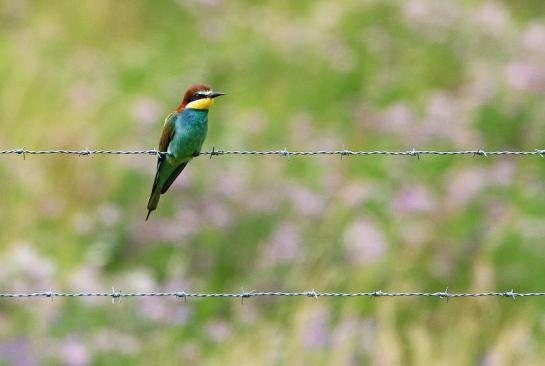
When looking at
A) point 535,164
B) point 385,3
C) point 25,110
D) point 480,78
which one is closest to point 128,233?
point 25,110

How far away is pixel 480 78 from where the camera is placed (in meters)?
9.94

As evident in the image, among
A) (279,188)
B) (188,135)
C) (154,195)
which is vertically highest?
(188,135)

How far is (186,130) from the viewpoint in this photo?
4.71 m

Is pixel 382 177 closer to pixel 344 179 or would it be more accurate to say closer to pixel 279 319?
pixel 344 179

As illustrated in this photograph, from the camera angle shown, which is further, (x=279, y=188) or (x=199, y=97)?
(x=279, y=188)

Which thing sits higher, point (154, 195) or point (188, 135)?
point (188, 135)

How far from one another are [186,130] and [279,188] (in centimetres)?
339

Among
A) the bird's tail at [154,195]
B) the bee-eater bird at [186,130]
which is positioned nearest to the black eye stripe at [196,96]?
the bee-eater bird at [186,130]

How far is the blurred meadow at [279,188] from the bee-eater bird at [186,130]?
1491 mm

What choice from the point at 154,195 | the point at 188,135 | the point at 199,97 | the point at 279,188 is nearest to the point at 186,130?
the point at 188,135

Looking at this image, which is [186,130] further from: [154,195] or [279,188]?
[279,188]

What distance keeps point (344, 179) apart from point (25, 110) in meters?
2.52

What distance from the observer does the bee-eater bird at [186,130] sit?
4707 mm

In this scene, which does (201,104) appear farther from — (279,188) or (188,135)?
(279,188)
